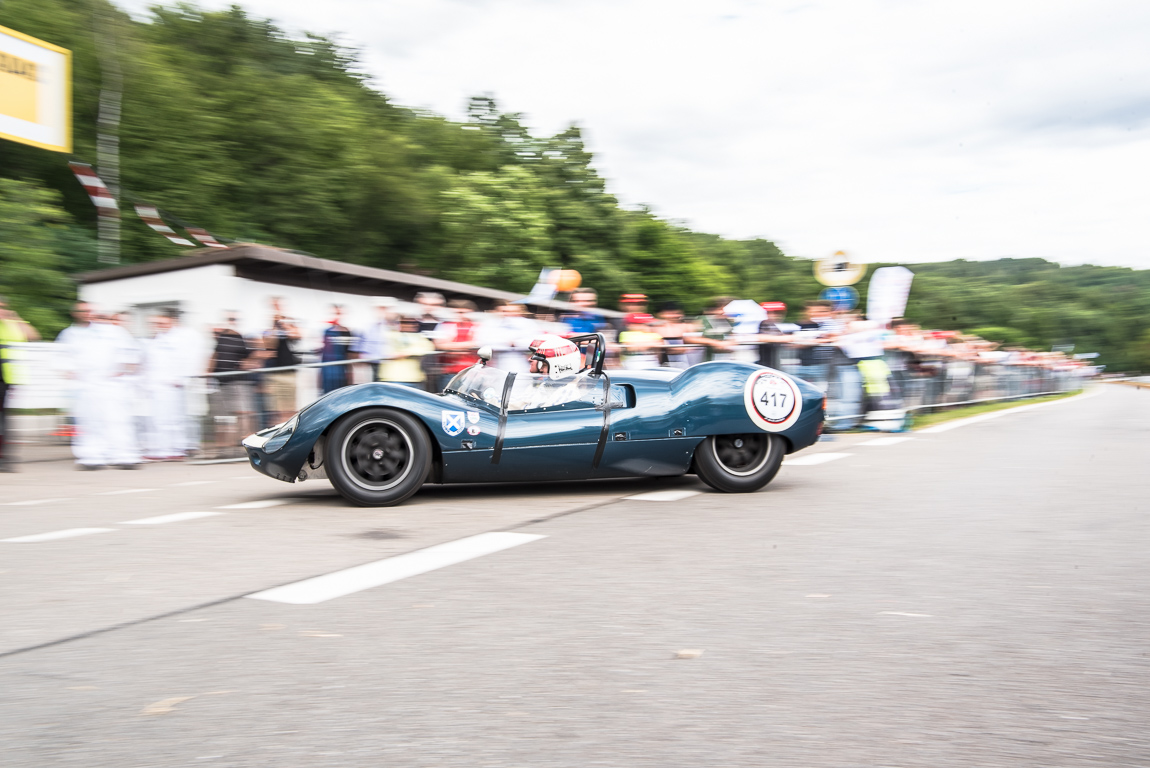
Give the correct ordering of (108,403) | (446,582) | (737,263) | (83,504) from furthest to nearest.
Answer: (737,263) → (108,403) → (83,504) → (446,582)

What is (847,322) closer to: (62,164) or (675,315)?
(675,315)

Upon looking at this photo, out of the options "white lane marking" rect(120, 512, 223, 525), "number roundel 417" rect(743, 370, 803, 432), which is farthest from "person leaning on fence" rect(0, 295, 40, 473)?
"number roundel 417" rect(743, 370, 803, 432)

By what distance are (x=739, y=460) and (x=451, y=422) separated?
2.19 meters

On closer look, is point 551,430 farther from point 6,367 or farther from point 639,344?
point 6,367

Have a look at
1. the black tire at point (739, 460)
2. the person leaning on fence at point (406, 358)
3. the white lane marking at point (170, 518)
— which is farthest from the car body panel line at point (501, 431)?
the person leaning on fence at point (406, 358)

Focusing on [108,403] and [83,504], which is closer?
[83,504]

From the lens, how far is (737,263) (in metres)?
87.4

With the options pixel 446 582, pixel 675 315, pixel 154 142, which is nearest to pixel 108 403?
pixel 675 315

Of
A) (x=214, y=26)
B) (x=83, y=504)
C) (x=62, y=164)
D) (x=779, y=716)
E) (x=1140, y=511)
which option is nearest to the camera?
(x=779, y=716)

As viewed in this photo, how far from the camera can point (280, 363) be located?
12.2 metres

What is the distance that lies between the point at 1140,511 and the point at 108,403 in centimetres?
1013

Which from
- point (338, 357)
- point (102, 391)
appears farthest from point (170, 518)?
point (338, 357)

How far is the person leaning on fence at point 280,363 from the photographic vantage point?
38.2 feet

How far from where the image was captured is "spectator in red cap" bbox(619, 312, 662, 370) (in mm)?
13219
